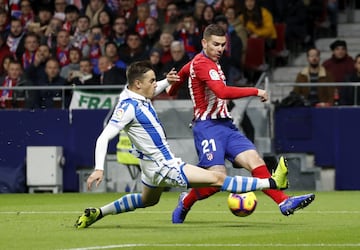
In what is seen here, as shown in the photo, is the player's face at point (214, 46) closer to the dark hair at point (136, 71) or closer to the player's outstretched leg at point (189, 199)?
the dark hair at point (136, 71)

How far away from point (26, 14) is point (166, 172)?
42.6ft

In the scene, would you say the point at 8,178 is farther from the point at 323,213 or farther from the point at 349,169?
the point at 323,213

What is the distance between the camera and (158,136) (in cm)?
1166

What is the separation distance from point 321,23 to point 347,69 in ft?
11.0

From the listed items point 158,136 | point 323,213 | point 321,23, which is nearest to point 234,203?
point 158,136

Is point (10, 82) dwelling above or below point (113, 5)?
below

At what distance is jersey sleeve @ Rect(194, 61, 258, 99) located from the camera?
470 inches

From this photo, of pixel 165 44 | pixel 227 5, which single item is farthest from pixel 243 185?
pixel 227 5

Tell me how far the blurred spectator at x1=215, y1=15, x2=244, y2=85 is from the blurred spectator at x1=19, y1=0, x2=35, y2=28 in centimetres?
456

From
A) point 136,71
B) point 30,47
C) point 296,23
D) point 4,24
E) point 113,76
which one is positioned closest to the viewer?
point 136,71

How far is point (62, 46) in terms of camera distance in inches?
879

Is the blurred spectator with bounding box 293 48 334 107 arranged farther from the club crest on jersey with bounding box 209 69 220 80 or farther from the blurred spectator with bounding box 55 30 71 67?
the club crest on jersey with bounding box 209 69 220 80

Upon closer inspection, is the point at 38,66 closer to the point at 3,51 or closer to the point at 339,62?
the point at 3,51

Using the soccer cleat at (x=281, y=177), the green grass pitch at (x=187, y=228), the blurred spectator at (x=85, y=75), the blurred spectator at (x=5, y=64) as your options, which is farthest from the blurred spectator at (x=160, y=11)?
the soccer cleat at (x=281, y=177)
